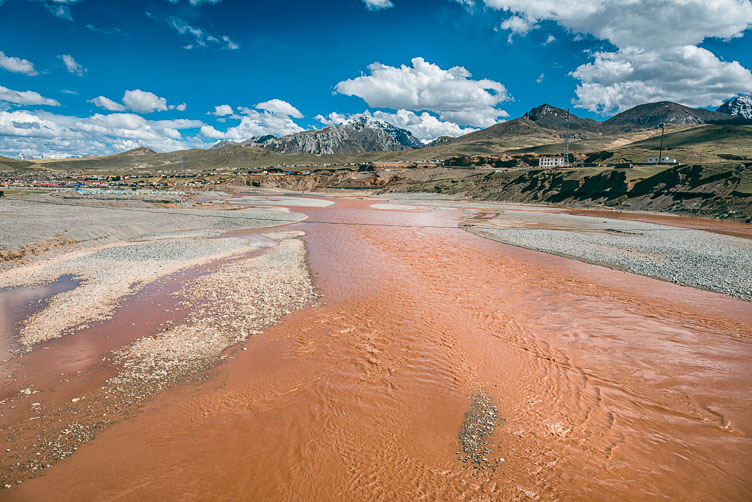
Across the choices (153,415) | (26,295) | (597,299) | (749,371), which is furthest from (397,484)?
(26,295)

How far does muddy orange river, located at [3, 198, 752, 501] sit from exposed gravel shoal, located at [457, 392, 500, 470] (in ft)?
0.57

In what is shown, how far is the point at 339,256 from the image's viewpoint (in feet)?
82.8

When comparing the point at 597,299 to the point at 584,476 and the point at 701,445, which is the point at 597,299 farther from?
the point at 584,476

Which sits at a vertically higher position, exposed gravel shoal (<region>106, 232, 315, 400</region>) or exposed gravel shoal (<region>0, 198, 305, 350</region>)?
exposed gravel shoal (<region>0, 198, 305, 350</region>)

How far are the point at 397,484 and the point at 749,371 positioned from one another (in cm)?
1084

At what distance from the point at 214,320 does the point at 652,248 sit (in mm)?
29639

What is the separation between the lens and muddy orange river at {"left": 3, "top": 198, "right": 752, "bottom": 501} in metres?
6.29

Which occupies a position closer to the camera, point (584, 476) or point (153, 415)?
point (584, 476)

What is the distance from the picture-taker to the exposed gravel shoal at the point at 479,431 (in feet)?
22.2

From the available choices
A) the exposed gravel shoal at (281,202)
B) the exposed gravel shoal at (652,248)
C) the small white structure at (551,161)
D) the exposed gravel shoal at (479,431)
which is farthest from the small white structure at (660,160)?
the exposed gravel shoal at (479,431)

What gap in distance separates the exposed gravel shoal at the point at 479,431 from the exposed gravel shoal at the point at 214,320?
285 inches

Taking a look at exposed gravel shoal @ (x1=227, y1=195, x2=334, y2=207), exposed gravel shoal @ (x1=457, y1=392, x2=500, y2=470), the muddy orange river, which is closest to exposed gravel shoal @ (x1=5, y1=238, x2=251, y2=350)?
the muddy orange river

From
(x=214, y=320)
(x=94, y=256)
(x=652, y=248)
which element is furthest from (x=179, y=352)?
(x=652, y=248)

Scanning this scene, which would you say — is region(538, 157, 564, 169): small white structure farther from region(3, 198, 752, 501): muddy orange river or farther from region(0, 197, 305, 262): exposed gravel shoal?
region(3, 198, 752, 501): muddy orange river
